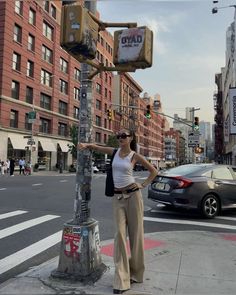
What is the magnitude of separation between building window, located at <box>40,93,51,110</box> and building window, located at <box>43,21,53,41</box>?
24.7ft

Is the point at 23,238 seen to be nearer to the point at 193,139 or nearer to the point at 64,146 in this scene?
the point at 193,139

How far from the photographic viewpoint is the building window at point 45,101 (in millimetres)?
46147

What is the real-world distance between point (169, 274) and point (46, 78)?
145 feet

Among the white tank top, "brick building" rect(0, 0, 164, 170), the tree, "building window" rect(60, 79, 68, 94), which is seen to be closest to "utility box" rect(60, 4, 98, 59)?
the white tank top

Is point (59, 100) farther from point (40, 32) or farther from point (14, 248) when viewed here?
point (14, 248)

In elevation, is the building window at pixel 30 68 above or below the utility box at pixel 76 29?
above

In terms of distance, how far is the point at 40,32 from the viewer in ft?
149

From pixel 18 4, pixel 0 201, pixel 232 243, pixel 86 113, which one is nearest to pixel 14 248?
pixel 86 113

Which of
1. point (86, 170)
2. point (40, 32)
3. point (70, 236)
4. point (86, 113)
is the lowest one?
point (70, 236)

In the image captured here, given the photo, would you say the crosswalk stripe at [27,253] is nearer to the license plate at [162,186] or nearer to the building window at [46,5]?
the license plate at [162,186]

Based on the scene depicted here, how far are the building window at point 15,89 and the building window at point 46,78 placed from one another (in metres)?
5.46

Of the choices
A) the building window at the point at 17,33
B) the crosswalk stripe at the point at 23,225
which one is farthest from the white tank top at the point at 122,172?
the building window at the point at 17,33

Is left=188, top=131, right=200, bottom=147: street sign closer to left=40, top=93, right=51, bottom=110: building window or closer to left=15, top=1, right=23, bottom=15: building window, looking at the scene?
left=40, top=93, right=51, bottom=110: building window

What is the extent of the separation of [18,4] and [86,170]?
4071cm
